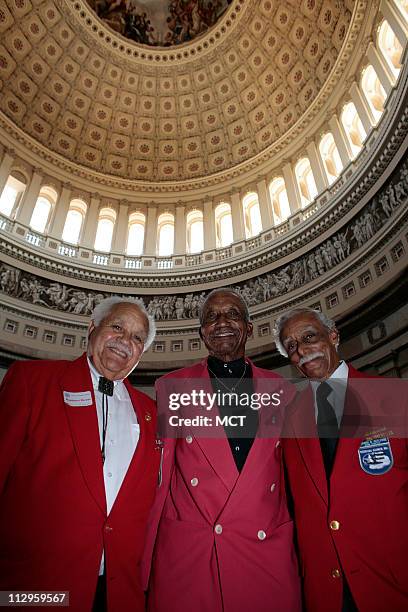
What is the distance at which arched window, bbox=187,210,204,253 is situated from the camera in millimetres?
17878

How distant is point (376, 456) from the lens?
104 inches

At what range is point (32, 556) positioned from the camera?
6.92 ft

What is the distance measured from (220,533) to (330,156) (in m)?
16.2

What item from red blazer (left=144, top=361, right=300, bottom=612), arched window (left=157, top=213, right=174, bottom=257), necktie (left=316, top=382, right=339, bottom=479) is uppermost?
arched window (left=157, top=213, right=174, bottom=257)

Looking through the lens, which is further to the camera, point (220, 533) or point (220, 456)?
point (220, 456)

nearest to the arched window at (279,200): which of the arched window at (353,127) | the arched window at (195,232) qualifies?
the arched window at (353,127)

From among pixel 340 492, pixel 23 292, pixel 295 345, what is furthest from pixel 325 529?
pixel 23 292

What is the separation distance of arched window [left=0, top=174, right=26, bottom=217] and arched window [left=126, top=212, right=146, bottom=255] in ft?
16.3

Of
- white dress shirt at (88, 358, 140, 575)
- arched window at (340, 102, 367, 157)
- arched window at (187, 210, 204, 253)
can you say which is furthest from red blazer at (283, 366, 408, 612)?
arched window at (187, 210, 204, 253)

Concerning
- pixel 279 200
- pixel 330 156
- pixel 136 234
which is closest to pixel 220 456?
pixel 330 156

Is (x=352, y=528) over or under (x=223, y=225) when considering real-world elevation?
under

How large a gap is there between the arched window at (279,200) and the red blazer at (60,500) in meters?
14.6

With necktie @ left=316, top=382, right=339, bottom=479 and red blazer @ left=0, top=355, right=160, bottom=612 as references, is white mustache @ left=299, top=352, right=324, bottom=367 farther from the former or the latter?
red blazer @ left=0, top=355, right=160, bottom=612

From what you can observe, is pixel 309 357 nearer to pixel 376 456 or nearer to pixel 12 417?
pixel 376 456
